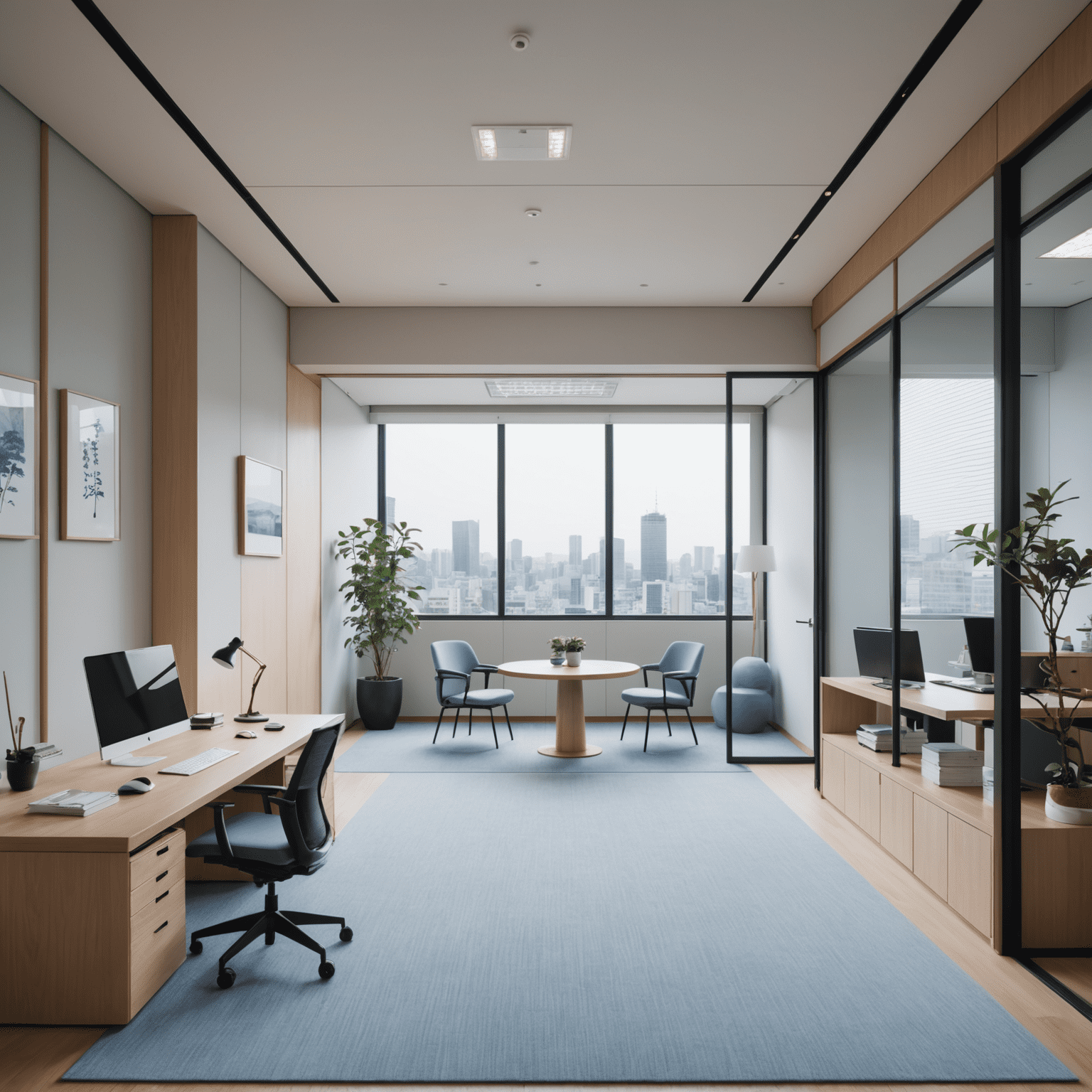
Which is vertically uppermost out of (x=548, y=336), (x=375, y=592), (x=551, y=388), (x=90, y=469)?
(x=548, y=336)

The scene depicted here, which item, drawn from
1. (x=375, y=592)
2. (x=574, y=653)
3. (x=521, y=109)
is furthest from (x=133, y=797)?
(x=375, y=592)

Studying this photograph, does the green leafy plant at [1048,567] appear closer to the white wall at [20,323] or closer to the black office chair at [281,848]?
the black office chair at [281,848]

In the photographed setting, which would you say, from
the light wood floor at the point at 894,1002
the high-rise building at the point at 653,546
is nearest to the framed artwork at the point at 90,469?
the light wood floor at the point at 894,1002

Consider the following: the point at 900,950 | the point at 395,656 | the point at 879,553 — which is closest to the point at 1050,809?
the point at 900,950

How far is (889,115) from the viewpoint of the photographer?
134 inches

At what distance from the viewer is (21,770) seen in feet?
9.60

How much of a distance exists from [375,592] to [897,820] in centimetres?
A: 488

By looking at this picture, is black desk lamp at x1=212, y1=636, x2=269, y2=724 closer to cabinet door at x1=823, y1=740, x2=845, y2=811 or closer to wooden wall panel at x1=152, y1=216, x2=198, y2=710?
wooden wall panel at x1=152, y1=216, x2=198, y2=710

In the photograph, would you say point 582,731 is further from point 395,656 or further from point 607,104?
point 607,104

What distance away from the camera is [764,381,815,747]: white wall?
6.57 m

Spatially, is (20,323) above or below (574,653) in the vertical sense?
above

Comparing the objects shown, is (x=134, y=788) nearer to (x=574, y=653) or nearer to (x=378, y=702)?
(x=574, y=653)

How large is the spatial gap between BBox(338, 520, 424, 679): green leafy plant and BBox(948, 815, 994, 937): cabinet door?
5.20 m

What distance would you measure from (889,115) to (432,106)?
2.00 meters
